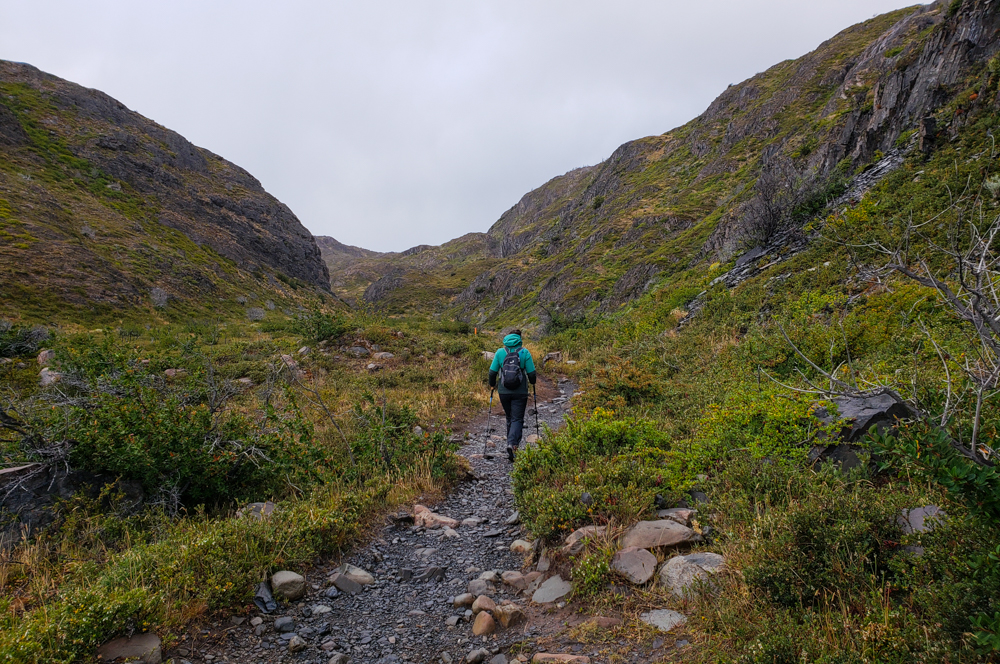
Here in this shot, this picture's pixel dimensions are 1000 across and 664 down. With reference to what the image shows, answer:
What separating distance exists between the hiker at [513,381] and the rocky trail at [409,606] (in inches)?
89.8

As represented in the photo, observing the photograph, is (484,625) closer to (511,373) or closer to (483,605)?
(483,605)

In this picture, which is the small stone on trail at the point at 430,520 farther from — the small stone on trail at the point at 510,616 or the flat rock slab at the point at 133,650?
the flat rock slab at the point at 133,650

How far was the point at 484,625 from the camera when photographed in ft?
11.9

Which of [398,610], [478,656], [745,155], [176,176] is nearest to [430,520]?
[398,610]

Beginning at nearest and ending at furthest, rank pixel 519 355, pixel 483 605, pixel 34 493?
pixel 483 605
pixel 34 493
pixel 519 355

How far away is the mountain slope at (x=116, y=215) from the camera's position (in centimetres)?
2616

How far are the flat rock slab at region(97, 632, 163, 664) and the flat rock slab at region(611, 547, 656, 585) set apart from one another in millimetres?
3474

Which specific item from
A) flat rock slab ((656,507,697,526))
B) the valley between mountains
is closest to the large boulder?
the valley between mountains

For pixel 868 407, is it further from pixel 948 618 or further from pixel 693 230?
pixel 693 230

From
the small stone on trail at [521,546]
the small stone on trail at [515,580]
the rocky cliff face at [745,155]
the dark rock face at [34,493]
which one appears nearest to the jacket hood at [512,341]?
the small stone on trail at [521,546]

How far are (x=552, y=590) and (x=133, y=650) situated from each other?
3.15 m

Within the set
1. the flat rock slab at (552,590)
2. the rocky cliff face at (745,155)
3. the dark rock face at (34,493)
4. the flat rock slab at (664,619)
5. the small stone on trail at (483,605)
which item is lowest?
the flat rock slab at (552,590)

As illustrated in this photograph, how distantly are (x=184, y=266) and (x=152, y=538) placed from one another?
40.1 m

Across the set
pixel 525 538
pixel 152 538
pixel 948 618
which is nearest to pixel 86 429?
pixel 152 538
